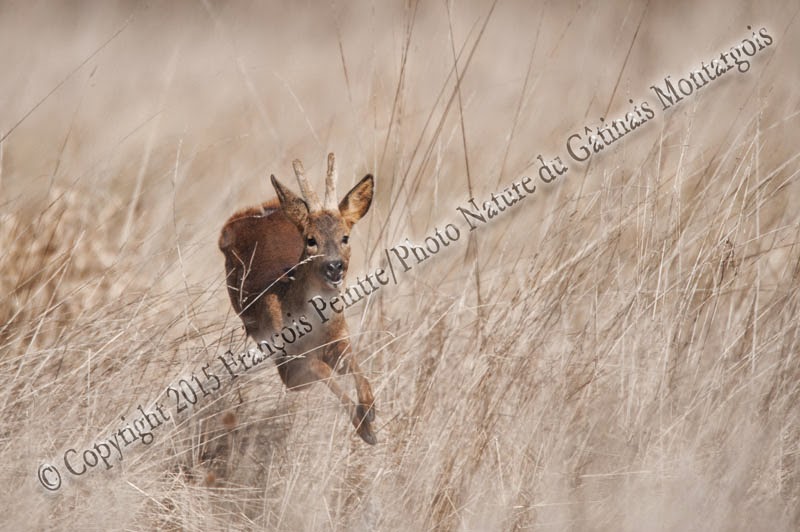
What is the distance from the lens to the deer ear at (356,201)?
2.93 meters

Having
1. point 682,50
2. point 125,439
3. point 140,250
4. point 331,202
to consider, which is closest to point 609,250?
point 331,202

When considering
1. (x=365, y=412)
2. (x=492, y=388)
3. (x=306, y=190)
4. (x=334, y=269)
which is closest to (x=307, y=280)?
(x=334, y=269)

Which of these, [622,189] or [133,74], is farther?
[133,74]

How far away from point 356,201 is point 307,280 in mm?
259

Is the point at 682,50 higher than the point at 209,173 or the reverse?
the reverse

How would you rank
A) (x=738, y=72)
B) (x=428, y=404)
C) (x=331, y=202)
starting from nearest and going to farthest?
(x=331, y=202) → (x=428, y=404) → (x=738, y=72)

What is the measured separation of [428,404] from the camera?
11.4 feet

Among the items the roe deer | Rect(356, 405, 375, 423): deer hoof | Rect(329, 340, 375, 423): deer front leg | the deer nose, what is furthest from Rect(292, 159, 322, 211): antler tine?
Rect(356, 405, 375, 423): deer hoof

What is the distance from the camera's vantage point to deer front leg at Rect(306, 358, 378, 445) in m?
2.84

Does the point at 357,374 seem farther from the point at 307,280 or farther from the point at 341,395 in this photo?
the point at 307,280

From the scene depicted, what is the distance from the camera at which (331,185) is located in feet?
9.39

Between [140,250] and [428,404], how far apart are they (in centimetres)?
207

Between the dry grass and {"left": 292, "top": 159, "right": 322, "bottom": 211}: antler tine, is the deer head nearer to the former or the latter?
{"left": 292, "top": 159, "right": 322, "bottom": 211}: antler tine

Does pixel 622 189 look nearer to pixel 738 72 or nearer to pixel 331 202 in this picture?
pixel 738 72
